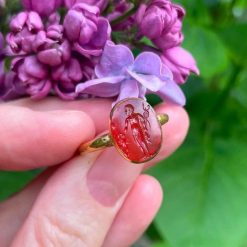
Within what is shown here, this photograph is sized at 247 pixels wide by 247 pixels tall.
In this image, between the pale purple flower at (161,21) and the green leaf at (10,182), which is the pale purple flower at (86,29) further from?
the green leaf at (10,182)

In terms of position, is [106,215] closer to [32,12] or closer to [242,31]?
[32,12]

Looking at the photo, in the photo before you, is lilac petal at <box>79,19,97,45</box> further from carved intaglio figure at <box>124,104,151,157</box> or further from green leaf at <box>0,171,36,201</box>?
green leaf at <box>0,171,36,201</box>

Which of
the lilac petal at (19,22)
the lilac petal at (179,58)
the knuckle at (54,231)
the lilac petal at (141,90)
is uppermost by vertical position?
the lilac petal at (19,22)

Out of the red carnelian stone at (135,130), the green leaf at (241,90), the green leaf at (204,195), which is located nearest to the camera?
the red carnelian stone at (135,130)

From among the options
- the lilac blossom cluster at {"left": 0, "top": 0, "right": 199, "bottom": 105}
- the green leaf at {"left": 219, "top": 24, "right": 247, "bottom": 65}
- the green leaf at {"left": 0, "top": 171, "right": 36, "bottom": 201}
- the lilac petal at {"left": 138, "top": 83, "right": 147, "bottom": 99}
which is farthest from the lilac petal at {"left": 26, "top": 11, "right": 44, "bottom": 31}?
the green leaf at {"left": 219, "top": 24, "right": 247, "bottom": 65}

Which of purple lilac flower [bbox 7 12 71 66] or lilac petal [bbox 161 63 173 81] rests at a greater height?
purple lilac flower [bbox 7 12 71 66]

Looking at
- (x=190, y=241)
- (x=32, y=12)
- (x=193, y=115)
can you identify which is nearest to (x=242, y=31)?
(x=193, y=115)

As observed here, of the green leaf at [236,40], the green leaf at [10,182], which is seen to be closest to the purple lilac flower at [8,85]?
the green leaf at [10,182]
